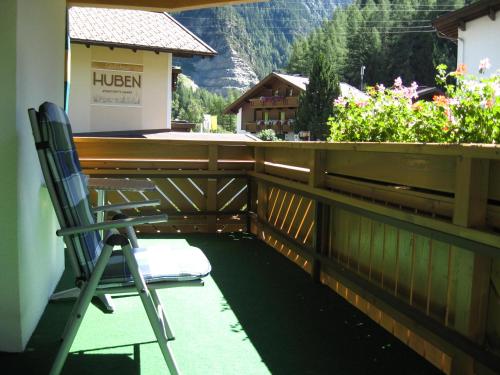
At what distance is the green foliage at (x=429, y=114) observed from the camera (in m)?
2.61

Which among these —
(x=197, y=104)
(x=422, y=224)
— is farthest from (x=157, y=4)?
(x=197, y=104)

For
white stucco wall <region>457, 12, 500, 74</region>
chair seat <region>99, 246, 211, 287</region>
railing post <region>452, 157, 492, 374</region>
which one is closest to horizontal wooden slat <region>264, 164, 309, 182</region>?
chair seat <region>99, 246, 211, 287</region>

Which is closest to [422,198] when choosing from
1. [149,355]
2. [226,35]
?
[149,355]

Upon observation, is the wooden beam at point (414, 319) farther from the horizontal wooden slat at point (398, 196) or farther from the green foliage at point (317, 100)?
the green foliage at point (317, 100)

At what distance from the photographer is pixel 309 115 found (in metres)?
36.8

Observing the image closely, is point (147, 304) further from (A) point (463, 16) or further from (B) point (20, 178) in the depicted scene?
(A) point (463, 16)

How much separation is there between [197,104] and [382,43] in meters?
29.1

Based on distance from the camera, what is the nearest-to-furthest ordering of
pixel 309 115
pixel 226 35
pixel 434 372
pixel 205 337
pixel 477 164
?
pixel 477 164, pixel 434 372, pixel 205 337, pixel 309 115, pixel 226 35

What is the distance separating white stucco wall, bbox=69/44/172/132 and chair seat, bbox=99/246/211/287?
33.4 feet

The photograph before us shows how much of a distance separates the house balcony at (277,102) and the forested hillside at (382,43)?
14.6m

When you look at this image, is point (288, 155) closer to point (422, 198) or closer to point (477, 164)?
point (422, 198)

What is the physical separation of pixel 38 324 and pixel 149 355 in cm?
73

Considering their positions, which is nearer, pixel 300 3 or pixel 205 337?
pixel 205 337

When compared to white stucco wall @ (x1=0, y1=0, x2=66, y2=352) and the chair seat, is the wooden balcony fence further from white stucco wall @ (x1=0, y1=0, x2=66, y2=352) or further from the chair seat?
white stucco wall @ (x1=0, y1=0, x2=66, y2=352)
